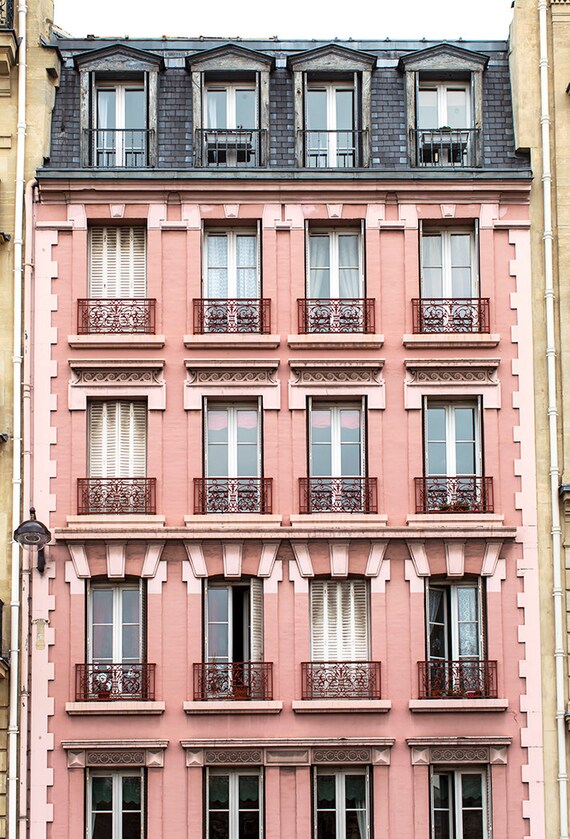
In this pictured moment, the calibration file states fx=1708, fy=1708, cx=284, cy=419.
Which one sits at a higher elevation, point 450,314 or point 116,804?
point 450,314

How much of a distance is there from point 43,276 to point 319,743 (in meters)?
10.7

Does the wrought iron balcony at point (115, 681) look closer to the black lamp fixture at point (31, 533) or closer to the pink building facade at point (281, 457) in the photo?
the pink building facade at point (281, 457)

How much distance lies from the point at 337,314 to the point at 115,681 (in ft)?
27.8

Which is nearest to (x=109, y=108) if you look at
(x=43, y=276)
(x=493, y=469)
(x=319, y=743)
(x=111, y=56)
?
(x=111, y=56)

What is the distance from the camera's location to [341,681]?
3269 cm

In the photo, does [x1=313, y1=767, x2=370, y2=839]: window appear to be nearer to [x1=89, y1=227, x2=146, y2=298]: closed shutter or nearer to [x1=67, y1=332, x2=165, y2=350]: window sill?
[x1=67, y1=332, x2=165, y2=350]: window sill

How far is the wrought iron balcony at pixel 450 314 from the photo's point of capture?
112 feet

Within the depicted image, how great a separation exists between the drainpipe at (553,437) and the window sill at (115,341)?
25.4 feet

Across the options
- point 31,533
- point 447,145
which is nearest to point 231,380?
point 31,533

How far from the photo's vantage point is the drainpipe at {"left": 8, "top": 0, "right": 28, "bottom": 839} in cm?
3197

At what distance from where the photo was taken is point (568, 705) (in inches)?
1277

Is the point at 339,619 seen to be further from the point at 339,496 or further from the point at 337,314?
the point at 337,314

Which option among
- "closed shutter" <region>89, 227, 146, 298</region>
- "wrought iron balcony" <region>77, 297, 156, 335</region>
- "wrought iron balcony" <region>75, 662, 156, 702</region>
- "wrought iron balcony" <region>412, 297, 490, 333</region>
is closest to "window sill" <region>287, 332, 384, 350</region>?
"wrought iron balcony" <region>412, 297, 490, 333</region>

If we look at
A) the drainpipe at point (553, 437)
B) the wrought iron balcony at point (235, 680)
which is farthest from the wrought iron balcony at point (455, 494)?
the wrought iron balcony at point (235, 680)
